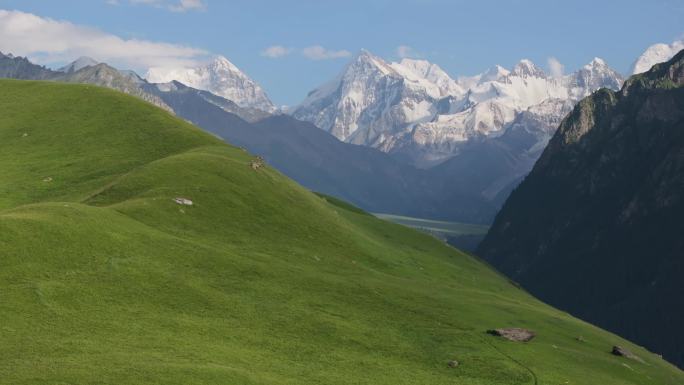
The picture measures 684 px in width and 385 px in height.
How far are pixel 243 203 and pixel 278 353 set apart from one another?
51.6m

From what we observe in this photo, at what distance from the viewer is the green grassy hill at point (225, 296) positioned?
56969 mm

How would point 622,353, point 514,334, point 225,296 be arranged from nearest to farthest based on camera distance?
point 225,296 < point 514,334 < point 622,353

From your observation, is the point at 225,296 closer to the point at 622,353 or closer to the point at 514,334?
the point at 514,334

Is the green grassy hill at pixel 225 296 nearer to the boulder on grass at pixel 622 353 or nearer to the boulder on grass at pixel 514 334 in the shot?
the boulder on grass at pixel 622 353

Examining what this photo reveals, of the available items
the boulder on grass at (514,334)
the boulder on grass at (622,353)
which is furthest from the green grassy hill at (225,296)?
the boulder on grass at (514,334)

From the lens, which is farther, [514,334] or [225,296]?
[514,334]

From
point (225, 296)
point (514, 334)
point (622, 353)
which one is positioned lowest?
point (225, 296)

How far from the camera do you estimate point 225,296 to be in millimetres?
73750

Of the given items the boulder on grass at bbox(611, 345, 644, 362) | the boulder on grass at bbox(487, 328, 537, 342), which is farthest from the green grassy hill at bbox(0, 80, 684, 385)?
the boulder on grass at bbox(487, 328, 537, 342)

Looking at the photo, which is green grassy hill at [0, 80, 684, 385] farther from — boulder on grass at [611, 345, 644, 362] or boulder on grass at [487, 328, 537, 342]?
boulder on grass at [487, 328, 537, 342]

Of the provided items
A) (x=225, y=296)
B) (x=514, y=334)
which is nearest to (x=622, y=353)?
(x=514, y=334)

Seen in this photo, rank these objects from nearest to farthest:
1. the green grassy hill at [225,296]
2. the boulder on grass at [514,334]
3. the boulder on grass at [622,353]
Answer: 1. the green grassy hill at [225,296]
2. the boulder on grass at [514,334]
3. the boulder on grass at [622,353]

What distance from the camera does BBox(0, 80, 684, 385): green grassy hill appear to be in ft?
187

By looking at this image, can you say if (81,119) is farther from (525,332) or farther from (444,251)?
(525,332)
